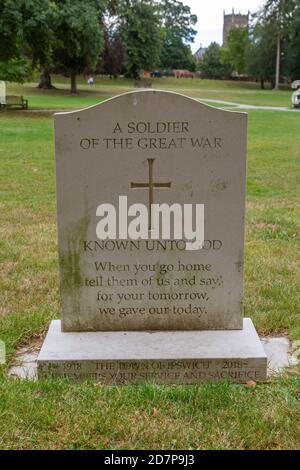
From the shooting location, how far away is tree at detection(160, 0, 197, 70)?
93250 millimetres

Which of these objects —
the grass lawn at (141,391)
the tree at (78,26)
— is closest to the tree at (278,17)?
the tree at (78,26)

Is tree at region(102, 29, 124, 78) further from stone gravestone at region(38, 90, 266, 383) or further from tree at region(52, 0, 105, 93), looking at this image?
stone gravestone at region(38, 90, 266, 383)

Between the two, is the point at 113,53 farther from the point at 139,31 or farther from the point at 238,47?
the point at 238,47

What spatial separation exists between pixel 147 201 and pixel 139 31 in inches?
2336

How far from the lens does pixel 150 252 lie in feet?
12.8

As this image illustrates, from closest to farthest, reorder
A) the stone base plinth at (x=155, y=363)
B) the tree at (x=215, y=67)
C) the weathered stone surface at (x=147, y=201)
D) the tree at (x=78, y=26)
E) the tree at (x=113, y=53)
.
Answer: the stone base plinth at (x=155, y=363) → the weathered stone surface at (x=147, y=201) → the tree at (x=78, y=26) → the tree at (x=113, y=53) → the tree at (x=215, y=67)

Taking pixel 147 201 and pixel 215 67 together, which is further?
pixel 215 67

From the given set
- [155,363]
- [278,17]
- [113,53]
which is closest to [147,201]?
[155,363]

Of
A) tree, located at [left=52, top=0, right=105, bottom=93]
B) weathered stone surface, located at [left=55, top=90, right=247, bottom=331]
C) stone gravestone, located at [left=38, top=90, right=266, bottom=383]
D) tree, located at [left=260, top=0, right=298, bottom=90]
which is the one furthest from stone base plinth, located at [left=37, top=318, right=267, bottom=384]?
tree, located at [left=260, top=0, right=298, bottom=90]

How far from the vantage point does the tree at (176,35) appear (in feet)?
306

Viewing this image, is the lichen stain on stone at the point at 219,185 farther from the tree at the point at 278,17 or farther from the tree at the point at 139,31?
the tree at the point at 278,17

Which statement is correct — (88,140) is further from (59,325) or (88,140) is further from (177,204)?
(59,325)

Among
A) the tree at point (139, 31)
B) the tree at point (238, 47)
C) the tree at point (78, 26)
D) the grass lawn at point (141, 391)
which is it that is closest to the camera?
the grass lawn at point (141, 391)

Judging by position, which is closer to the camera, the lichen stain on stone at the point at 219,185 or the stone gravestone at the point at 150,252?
the stone gravestone at the point at 150,252
